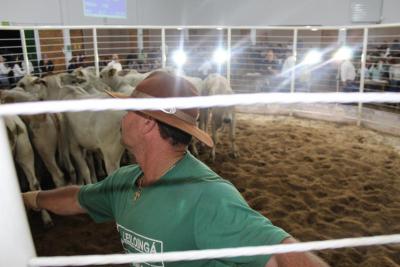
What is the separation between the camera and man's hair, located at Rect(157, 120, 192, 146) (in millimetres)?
1552

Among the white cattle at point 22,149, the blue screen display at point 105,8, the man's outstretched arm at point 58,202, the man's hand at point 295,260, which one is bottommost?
the white cattle at point 22,149

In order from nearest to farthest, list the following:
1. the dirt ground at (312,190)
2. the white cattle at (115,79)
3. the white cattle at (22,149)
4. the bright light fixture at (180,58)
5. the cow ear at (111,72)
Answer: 1. the dirt ground at (312,190)
2. the white cattle at (22,149)
3. the white cattle at (115,79)
4. the cow ear at (111,72)
5. the bright light fixture at (180,58)

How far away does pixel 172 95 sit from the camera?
155cm

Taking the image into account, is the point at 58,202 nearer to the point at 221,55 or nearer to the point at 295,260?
the point at 295,260

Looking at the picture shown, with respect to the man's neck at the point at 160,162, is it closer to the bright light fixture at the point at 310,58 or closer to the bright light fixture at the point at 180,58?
the bright light fixture at the point at 180,58

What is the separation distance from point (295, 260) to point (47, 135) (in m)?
3.62

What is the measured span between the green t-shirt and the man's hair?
8cm

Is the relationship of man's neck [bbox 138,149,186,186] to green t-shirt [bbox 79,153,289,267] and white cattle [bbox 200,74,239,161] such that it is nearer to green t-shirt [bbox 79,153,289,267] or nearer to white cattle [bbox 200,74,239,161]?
green t-shirt [bbox 79,153,289,267]

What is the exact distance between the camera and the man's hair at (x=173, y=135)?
155 centimetres

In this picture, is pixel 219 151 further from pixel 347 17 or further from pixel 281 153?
pixel 347 17

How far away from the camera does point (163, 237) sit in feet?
4.65

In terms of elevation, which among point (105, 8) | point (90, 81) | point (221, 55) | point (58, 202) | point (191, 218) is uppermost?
point (105, 8)

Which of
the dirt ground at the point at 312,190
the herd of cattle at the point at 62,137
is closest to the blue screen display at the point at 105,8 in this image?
the dirt ground at the point at 312,190

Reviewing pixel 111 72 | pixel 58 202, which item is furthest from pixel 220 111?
pixel 58 202
